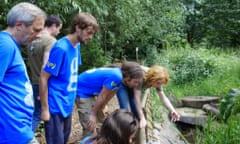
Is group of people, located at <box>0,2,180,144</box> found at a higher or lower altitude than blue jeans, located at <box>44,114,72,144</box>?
higher

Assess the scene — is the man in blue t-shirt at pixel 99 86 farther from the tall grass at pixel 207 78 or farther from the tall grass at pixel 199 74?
the tall grass at pixel 207 78

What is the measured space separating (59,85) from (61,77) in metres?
0.06

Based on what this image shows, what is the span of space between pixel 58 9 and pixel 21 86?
144 inches

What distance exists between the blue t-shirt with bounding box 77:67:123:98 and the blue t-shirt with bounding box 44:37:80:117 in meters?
0.24

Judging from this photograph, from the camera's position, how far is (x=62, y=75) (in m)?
3.03

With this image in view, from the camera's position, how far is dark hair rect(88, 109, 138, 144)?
1.96 m

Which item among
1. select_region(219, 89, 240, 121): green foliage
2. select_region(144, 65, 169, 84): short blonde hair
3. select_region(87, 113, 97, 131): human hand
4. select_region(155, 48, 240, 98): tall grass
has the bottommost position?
select_region(155, 48, 240, 98): tall grass

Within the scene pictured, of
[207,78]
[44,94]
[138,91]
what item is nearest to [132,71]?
[138,91]

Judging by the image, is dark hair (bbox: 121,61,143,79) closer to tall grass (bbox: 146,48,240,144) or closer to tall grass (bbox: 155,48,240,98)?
tall grass (bbox: 146,48,240,144)

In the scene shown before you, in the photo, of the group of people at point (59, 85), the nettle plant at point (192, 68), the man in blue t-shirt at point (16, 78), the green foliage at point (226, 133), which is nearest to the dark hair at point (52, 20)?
the group of people at point (59, 85)

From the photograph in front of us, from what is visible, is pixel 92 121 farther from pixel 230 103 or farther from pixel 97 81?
pixel 230 103

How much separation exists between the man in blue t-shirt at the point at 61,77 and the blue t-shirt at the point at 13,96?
646mm

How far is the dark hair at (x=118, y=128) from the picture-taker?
1.96 meters

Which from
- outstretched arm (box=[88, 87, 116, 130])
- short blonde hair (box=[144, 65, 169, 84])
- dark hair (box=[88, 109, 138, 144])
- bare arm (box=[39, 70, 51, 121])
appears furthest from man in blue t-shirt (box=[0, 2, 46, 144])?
short blonde hair (box=[144, 65, 169, 84])
